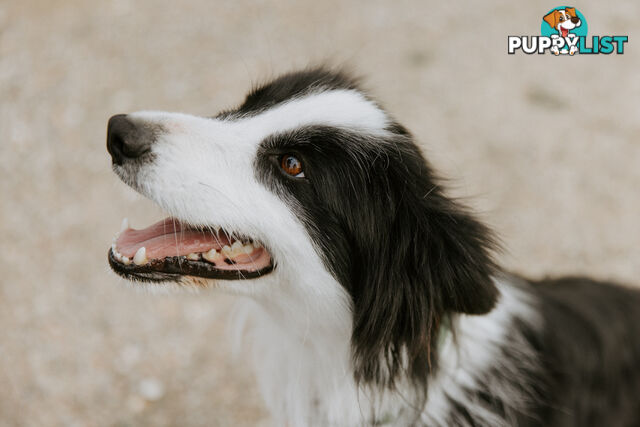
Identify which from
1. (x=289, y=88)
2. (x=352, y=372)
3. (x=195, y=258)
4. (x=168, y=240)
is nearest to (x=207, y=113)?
(x=289, y=88)

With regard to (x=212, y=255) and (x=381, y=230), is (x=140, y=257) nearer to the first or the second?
(x=212, y=255)

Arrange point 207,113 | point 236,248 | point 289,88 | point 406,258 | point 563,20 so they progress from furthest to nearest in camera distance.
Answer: point 207,113, point 563,20, point 289,88, point 236,248, point 406,258

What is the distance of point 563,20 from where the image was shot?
4.38m

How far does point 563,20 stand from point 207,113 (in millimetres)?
2952

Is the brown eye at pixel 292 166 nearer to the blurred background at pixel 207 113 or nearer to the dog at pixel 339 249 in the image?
the dog at pixel 339 249

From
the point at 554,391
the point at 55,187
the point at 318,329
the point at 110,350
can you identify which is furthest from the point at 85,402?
the point at 554,391

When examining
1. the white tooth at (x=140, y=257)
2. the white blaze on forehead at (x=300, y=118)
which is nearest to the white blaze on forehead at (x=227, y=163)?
the white blaze on forehead at (x=300, y=118)

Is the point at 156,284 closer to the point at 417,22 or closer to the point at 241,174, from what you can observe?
the point at 241,174

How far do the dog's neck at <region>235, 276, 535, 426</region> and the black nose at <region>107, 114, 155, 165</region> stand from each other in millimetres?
773

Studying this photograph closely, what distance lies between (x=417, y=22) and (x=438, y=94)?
978 millimetres

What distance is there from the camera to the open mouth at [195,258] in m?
2.14

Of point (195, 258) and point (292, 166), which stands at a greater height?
point (292, 166)

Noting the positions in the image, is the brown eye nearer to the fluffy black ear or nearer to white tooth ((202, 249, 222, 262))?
the fluffy black ear

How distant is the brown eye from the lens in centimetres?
211
